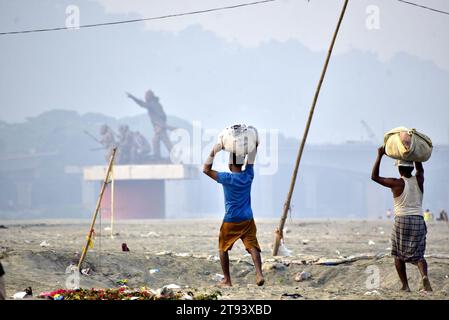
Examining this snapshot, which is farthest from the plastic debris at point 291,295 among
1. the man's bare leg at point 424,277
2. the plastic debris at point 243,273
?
the plastic debris at point 243,273

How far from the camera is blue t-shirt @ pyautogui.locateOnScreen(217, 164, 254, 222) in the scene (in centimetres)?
1048

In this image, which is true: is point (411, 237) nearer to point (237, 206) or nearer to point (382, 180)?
point (382, 180)

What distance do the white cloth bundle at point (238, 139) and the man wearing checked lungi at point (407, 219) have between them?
62.4 inches

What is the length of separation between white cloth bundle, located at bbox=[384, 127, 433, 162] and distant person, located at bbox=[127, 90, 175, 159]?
78.5 metres

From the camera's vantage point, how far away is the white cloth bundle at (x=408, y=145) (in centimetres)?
1006

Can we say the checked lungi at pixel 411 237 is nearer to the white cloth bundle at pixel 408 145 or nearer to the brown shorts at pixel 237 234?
the white cloth bundle at pixel 408 145

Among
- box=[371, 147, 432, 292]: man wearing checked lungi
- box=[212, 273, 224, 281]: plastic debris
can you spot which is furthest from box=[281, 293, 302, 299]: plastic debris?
box=[212, 273, 224, 281]: plastic debris

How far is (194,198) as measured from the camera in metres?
141

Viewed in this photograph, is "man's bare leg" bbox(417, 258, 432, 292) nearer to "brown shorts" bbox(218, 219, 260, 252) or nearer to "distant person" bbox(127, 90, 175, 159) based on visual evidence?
"brown shorts" bbox(218, 219, 260, 252)

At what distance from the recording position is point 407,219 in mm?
10188

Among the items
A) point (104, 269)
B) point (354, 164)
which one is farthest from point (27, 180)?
point (104, 269)

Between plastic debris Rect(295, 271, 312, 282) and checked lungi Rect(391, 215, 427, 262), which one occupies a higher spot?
checked lungi Rect(391, 215, 427, 262)

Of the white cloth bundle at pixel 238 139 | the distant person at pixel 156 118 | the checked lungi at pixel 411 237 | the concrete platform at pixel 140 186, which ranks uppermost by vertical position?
the distant person at pixel 156 118
